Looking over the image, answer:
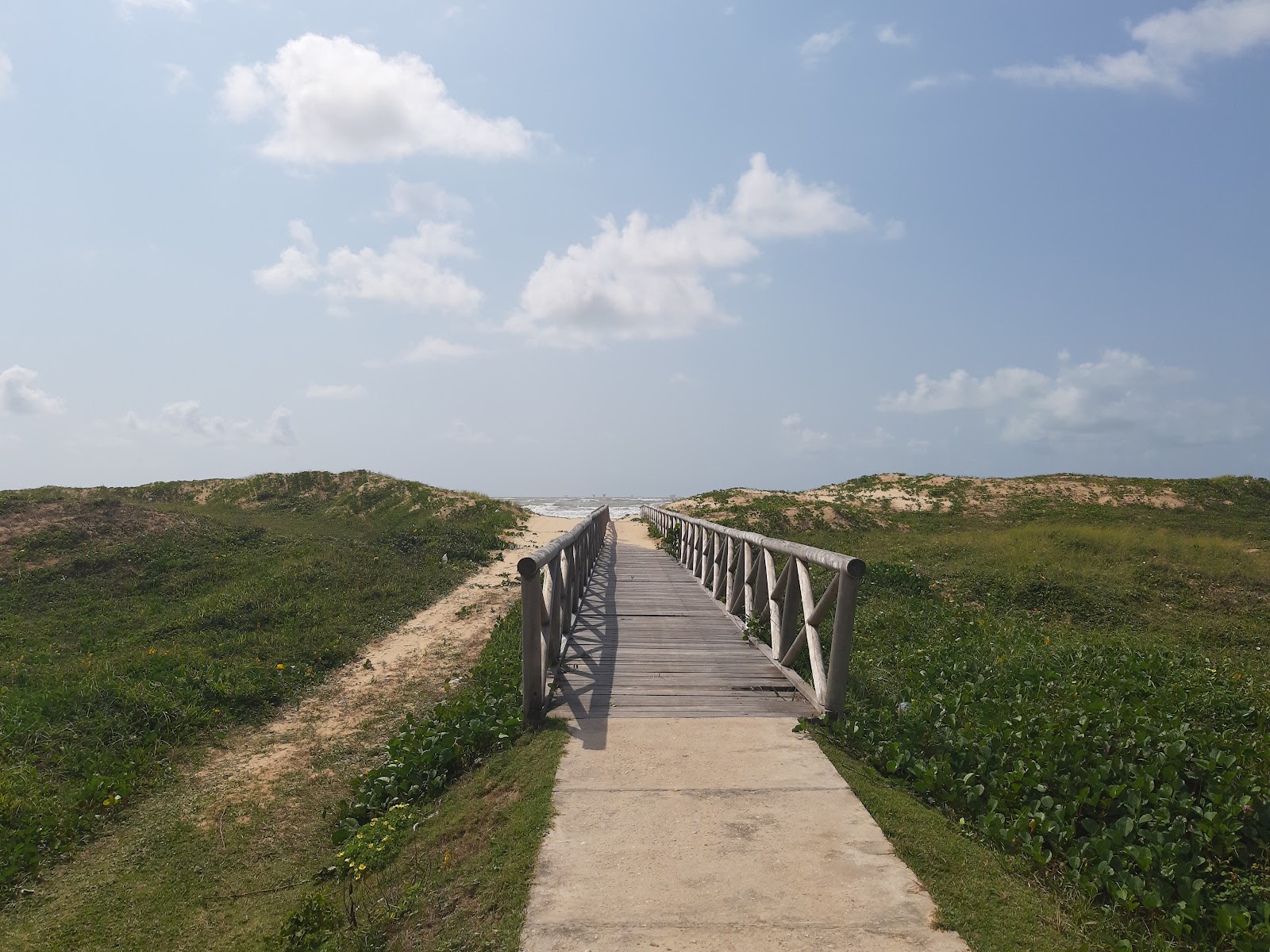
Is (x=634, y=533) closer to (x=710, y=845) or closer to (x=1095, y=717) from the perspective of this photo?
(x=1095, y=717)

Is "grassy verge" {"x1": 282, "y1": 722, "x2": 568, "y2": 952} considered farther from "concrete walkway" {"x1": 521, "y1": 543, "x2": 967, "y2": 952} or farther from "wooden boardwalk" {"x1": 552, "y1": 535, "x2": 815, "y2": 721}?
"wooden boardwalk" {"x1": 552, "y1": 535, "x2": 815, "y2": 721}

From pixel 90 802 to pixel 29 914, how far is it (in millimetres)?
1663

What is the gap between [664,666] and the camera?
23.7 feet

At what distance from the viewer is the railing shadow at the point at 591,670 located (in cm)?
553

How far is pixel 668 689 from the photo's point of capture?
21.1 ft

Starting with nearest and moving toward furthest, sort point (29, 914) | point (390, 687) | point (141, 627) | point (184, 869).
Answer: point (29, 914) → point (184, 869) → point (390, 687) → point (141, 627)

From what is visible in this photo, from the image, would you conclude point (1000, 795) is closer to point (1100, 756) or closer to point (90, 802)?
point (1100, 756)

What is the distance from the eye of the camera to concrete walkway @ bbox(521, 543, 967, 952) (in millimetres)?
2982

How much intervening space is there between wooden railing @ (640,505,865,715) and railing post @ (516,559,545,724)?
238cm

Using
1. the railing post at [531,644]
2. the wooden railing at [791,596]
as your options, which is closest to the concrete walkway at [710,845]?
the railing post at [531,644]

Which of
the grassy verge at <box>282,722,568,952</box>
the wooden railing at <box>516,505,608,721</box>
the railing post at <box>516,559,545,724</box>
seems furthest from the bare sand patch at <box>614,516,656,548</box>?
the grassy verge at <box>282,722,568,952</box>

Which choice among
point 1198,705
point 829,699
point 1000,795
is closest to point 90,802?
point 829,699

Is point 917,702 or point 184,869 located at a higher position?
point 917,702

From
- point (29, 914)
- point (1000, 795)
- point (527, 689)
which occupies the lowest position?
point (29, 914)
